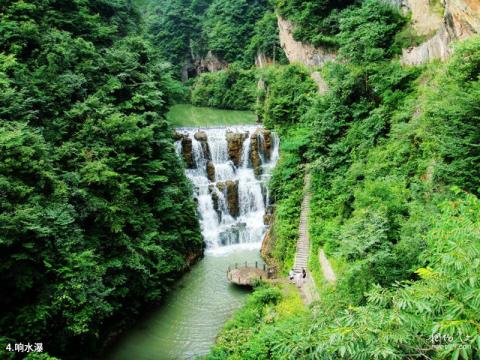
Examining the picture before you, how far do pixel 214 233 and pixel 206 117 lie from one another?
63.5 ft

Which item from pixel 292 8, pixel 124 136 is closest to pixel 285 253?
pixel 124 136

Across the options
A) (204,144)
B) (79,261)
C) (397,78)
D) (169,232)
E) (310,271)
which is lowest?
(310,271)

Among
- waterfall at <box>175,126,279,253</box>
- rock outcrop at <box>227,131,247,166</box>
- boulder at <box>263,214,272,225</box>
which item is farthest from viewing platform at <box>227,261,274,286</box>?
rock outcrop at <box>227,131,247,166</box>

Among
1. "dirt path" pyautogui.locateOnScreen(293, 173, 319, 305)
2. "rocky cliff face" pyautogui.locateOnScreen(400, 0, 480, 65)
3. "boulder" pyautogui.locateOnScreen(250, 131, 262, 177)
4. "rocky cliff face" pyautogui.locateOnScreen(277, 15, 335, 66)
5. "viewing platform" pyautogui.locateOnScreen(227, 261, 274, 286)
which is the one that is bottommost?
"viewing platform" pyautogui.locateOnScreen(227, 261, 274, 286)

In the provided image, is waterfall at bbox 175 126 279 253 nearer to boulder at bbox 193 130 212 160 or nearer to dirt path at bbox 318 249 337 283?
boulder at bbox 193 130 212 160

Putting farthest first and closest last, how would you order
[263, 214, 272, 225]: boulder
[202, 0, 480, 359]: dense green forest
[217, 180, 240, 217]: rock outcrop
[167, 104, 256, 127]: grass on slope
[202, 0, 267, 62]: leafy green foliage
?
[202, 0, 267, 62]: leafy green foliage
[167, 104, 256, 127]: grass on slope
[217, 180, 240, 217]: rock outcrop
[263, 214, 272, 225]: boulder
[202, 0, 480, 359]: dense green forest

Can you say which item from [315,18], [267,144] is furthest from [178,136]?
[315,18]

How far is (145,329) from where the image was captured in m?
13.0

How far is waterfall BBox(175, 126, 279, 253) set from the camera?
66.0ft

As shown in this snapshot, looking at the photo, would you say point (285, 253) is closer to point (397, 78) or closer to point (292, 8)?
point (397, 78)

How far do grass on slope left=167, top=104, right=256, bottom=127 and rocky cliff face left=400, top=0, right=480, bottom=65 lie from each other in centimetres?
1698

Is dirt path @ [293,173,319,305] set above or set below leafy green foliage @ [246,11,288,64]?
below

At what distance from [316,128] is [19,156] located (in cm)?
1277

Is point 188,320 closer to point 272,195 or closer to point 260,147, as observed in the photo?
point 272,195
